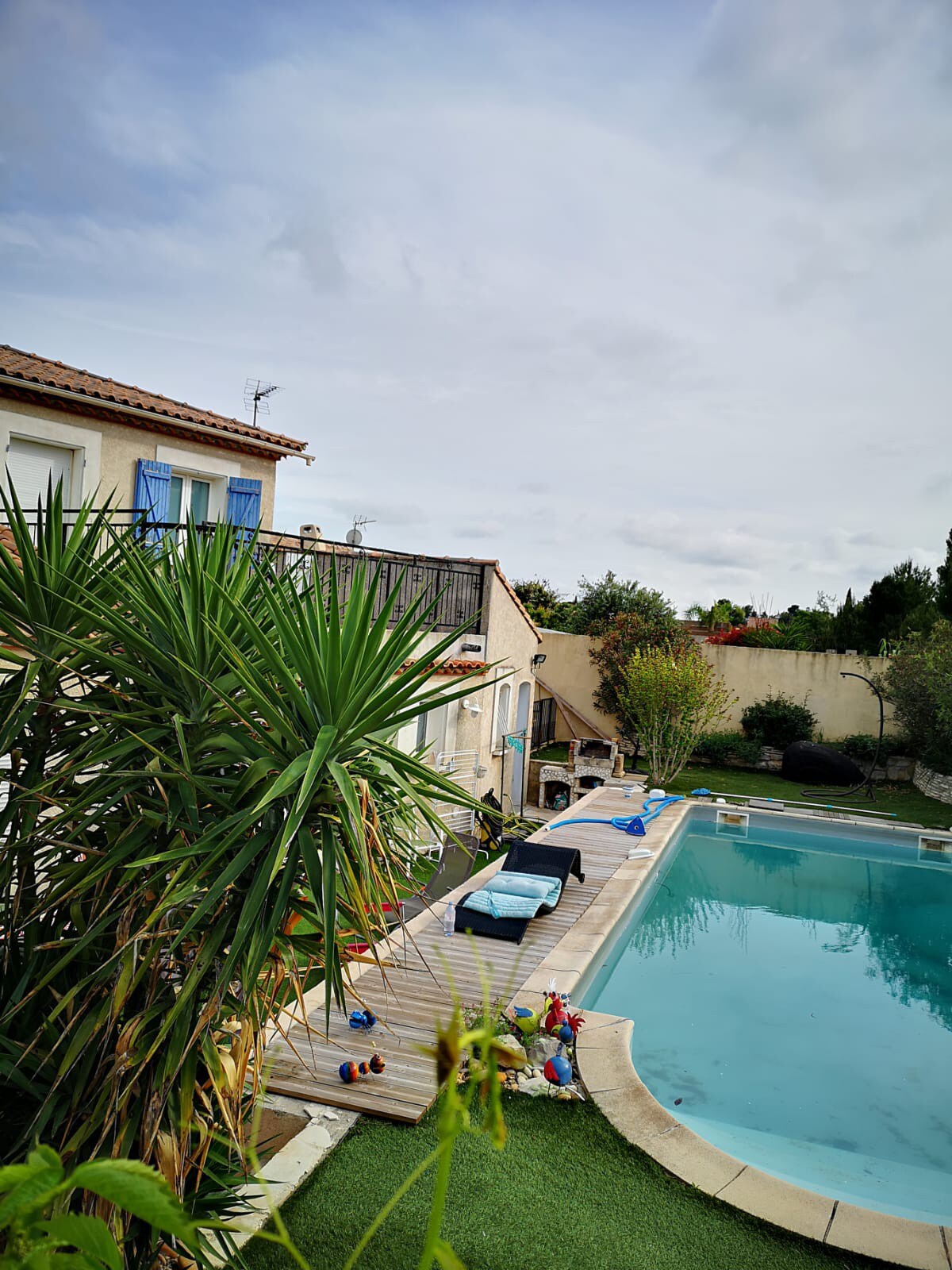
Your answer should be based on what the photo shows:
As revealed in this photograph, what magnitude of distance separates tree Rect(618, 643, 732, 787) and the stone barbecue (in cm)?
125

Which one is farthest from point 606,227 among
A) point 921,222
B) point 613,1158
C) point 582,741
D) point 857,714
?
point 857,714

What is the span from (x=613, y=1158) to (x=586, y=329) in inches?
900

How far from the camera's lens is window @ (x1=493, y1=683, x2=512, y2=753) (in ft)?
68.6

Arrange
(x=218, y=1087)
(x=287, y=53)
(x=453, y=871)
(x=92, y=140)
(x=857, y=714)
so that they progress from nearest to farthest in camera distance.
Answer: (x=218, y=1087)
(x=287, y=53)
(x=453, y=871)
(x=92, y=140)
(x=857, y=714)

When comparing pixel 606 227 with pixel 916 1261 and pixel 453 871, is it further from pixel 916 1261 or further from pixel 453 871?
pixel 916 1261

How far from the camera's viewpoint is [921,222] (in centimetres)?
1531

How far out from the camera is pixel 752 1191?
244 inches

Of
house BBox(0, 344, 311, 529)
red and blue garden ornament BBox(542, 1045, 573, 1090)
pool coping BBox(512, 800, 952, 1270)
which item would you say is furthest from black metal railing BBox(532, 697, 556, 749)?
red and blue garden ornament BBox(542, 1045, 573, 1090)

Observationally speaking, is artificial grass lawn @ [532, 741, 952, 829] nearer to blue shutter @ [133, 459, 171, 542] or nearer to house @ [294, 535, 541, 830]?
house @ [294, 535, 541, 830]

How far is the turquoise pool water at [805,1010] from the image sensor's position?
8406 mm

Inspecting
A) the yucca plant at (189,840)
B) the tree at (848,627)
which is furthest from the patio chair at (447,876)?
the tree at (848,627)

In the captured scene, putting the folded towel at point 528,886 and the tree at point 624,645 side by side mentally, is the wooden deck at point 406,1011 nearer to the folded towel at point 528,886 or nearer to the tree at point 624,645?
the folded towel at point 528,886

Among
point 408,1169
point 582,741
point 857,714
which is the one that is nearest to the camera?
point 408,1169

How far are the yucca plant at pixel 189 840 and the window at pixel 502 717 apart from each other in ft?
52.3
